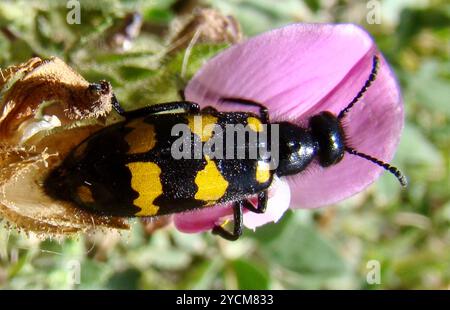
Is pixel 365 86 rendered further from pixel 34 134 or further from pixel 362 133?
pixel 34 134

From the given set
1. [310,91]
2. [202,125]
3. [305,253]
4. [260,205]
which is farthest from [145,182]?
[305,253]

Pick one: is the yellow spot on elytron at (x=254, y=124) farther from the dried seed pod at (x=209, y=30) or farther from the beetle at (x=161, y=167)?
the dried seed pod at (x=209, y=30)

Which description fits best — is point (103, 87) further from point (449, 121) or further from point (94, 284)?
point (449, 121)

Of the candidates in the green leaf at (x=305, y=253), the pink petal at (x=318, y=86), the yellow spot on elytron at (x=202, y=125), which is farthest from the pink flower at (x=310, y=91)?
the green leaf at (x=305, y=253)

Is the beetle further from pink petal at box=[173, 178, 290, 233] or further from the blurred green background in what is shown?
the blurred green background

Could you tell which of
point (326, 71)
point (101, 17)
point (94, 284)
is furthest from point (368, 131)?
point (94, 284)

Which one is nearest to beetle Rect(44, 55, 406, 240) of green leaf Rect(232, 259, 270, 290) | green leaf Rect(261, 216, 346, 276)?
green leaf Rect(232, 259, 270, 290)
